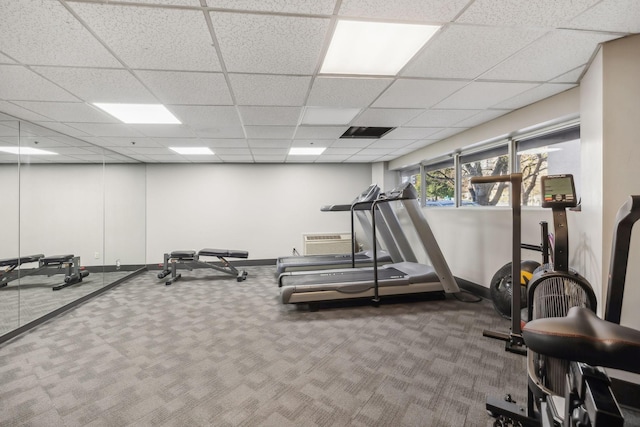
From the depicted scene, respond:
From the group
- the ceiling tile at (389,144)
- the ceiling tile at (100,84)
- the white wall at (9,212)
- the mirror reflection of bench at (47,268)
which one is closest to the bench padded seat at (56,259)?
the mirror reflection of bench at (47,268)

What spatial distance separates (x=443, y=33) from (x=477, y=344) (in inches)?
107

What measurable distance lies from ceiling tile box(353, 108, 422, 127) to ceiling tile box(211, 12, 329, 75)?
4.15 ft

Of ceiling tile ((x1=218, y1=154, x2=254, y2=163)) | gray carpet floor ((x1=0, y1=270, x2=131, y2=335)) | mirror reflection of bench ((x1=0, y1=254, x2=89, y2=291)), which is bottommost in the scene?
gray carpet floor ((x1=0, y1=270, x2=131, y2=335))

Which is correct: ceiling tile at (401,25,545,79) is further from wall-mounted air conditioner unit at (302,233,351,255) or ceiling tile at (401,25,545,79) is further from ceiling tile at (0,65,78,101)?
wall-mounted air conditioner unit at (302,233,351,255)

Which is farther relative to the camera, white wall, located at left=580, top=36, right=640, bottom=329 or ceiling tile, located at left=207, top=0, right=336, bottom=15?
white wall, located at left=580, top=36, right=640, bottom=329

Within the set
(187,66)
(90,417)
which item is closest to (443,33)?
(187,66)

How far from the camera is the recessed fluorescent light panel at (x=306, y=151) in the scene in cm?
525

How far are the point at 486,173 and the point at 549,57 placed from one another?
2.44m

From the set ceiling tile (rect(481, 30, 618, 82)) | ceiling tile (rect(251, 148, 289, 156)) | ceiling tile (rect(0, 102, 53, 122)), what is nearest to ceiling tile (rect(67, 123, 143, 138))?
ceiling tile (rect(0, 102, 53, 122))

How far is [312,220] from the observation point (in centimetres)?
700

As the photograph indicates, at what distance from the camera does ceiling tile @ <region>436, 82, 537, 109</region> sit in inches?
104

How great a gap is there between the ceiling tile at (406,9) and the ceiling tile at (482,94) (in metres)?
1.19

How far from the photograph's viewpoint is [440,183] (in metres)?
5.47

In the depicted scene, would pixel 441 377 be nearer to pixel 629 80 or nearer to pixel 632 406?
pixel 632 406
